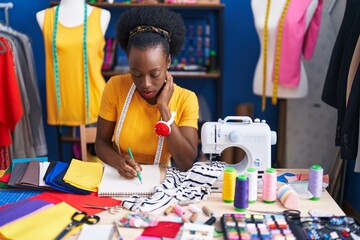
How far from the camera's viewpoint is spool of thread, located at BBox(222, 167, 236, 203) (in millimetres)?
1472

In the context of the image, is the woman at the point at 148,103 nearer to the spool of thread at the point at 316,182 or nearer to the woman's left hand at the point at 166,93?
the woman's left hand at the point at 166,93

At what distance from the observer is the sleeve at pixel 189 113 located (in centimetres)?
187

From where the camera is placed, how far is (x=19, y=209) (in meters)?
1.38

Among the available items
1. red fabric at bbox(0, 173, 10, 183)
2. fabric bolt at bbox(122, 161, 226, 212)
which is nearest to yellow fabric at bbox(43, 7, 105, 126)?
red fabric at bbox(0, 173, 10, 183)

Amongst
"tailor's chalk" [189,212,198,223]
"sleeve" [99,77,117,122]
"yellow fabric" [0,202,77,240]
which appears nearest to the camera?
"yellow fabric" [0,202,77,240]

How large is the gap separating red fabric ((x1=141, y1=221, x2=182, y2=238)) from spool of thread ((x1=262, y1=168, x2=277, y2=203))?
340mm

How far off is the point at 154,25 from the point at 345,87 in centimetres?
111

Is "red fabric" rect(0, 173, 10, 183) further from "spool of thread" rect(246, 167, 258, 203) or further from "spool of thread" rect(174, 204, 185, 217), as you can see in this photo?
"spool of thread" rect(246, 167, 258, 203)

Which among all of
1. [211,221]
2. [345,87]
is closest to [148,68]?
[211,221]

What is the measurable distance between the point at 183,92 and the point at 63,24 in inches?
50.6

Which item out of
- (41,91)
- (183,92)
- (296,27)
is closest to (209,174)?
(183,92)

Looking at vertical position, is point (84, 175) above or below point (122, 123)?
below

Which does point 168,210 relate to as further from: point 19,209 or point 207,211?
point 19,209

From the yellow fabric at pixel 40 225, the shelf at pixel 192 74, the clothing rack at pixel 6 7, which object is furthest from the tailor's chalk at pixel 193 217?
the clothing rack at pixel 6 7
